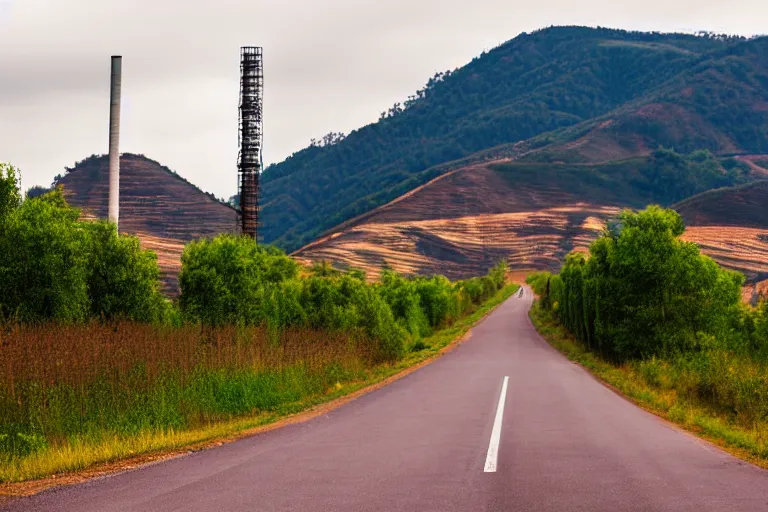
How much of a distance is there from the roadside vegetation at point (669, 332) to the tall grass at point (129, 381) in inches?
394

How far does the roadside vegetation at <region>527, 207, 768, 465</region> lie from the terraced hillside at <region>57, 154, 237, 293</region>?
6343 centimetres

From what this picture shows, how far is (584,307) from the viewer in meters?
47.0

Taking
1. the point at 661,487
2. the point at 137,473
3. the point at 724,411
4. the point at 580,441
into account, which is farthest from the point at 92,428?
the point at 724,411

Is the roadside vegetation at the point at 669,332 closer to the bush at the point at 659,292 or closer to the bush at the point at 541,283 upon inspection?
the bush at the point at 659,292

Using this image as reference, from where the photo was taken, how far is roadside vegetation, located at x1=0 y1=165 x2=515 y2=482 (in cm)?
1460

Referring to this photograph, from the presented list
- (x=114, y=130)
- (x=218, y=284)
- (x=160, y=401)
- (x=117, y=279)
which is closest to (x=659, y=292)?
(x=218, y=284)

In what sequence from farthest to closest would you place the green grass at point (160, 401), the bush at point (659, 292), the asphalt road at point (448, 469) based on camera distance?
the bush at point (659, 292)
the green grass at point (160, 401)
the asphalt road at point (448, 469)

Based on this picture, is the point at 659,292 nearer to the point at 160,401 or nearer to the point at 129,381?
the point at 160,401

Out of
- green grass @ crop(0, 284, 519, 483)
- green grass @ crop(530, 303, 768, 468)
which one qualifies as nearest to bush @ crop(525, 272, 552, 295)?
green grass @ crop(530, 303, 768, 468)

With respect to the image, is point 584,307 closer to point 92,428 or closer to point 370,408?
point 370,408

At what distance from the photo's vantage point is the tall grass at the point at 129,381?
47.8 feet

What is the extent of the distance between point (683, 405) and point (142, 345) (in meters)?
13.5

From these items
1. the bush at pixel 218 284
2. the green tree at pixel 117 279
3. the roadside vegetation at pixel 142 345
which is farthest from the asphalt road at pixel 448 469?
the bush at pixel 218 284

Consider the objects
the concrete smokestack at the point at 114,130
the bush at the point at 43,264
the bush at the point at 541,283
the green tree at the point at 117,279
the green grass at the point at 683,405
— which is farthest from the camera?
the bush at the point at 541,283
